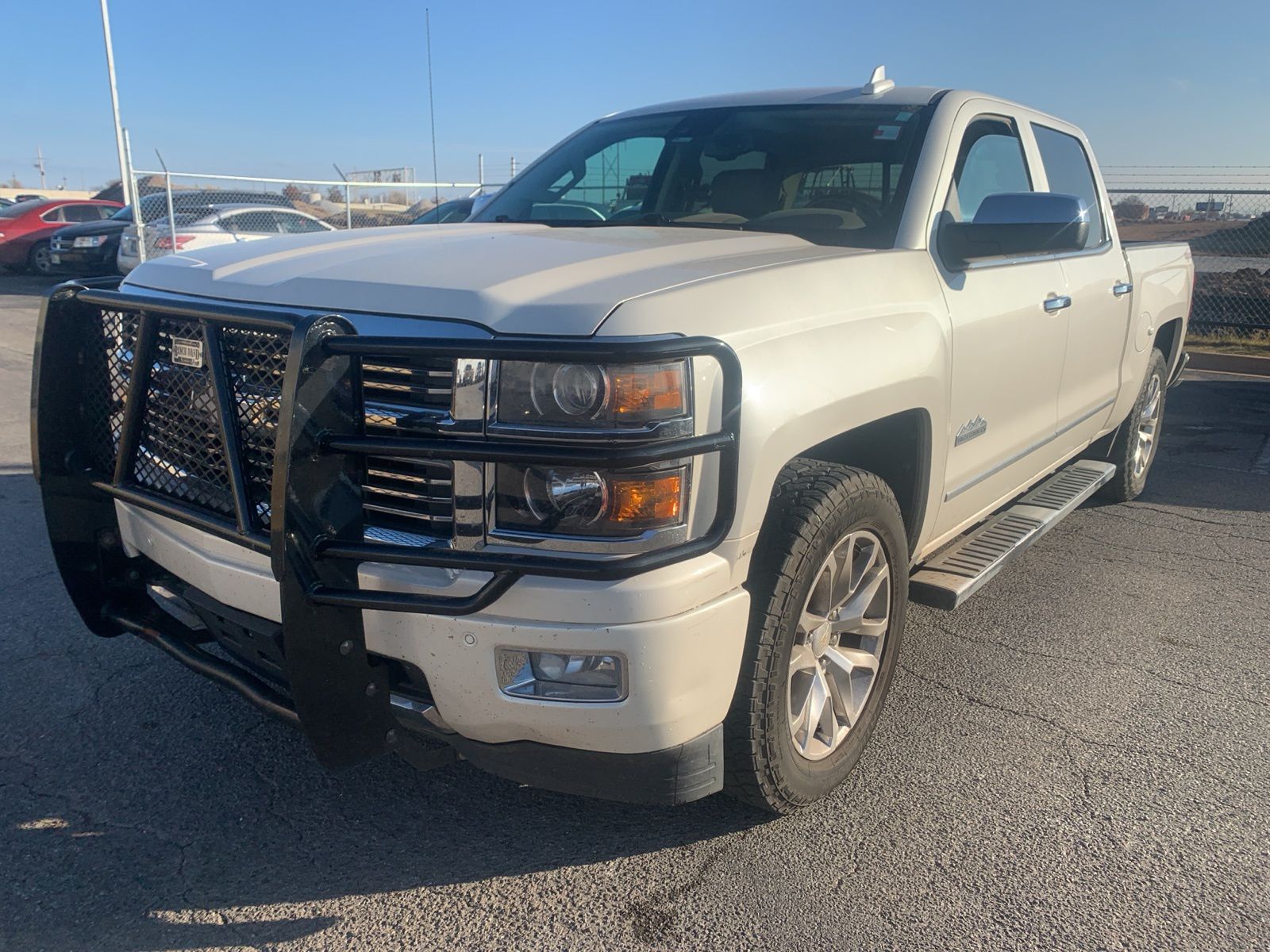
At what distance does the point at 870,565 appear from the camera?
288 cm

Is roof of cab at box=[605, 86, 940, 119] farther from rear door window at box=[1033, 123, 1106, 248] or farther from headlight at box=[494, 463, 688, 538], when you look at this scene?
headlight at box=[494, 463, 688, 538]

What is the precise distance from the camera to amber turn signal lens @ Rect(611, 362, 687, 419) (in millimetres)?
2041

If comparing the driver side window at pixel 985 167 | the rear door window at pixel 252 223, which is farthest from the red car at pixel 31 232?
the driver side window at pixel 985 167

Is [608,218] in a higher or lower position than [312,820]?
higher

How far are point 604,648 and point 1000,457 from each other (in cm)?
217

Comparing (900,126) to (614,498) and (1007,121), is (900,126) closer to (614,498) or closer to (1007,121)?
(1007,121)

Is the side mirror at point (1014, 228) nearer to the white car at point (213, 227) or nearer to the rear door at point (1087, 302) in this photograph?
the rear door at point (1087, 302)

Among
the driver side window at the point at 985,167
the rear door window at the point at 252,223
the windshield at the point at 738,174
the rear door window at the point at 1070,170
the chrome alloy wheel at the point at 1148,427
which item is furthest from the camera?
the rear door window at the point at 252,223

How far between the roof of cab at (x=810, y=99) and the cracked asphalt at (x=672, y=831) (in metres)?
2.00

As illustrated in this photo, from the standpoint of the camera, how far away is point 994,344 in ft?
10.9

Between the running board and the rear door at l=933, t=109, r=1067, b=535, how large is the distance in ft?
0.40

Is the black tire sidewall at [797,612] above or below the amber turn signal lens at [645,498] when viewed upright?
below

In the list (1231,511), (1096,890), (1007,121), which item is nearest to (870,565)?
(1096,890)

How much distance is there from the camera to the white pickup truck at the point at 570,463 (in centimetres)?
207
